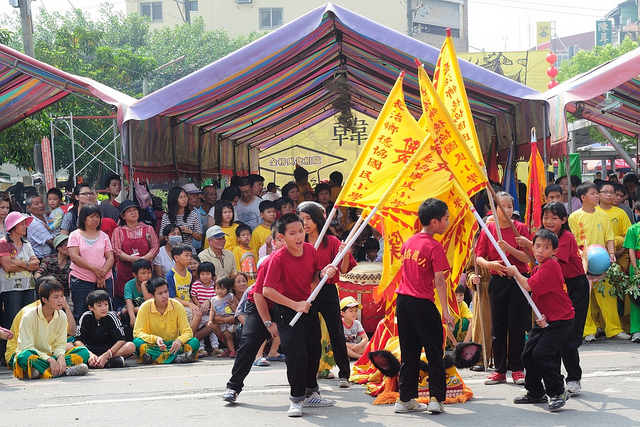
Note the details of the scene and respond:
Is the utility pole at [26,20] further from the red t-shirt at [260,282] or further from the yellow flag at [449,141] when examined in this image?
the yellow flag at [449,141]

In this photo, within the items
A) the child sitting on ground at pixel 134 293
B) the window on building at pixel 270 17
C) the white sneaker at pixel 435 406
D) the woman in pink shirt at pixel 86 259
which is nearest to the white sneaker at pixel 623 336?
the white sneaker at pixel 435 406

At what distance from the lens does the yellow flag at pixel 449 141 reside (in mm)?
6199

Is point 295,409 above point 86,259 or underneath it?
underneath

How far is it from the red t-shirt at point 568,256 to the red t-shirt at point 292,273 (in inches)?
74.9

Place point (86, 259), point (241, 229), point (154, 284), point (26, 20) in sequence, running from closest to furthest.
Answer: point (154, 284) < point (86, 259) < point (241, 229) < point (26, 20)

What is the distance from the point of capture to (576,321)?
6.38 metres

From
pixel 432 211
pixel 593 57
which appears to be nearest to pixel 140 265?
pixel 432 211

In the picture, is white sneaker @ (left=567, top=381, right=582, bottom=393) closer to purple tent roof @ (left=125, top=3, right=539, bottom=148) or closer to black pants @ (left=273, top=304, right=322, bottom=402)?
black pants @ (left=273, top=304, right=322, bottom=402)

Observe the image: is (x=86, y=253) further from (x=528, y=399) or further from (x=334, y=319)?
(x=528, y=399)

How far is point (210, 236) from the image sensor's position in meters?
9.62

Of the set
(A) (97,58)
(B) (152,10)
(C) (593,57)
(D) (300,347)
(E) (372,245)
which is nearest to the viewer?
(D) (300,347)

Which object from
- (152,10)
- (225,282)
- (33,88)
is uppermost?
(152,10)

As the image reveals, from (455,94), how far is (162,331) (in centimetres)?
410

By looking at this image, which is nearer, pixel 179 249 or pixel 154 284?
pixel 154 284
